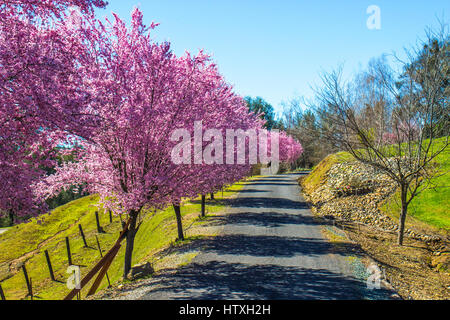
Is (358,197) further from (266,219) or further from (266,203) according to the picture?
(266,219)

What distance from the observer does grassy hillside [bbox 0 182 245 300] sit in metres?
17.7

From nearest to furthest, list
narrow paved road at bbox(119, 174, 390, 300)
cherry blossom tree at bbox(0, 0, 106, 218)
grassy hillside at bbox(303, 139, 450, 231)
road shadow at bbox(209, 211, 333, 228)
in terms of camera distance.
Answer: cherry blossom tree at bbox(0, 0, 106, 218) < narrow paved road at bbox(119, 174, 390, 300) < grassy hillside at bbox(303, 139, 450, 231) < road shadow at bbox(209, 211, 333, 228)

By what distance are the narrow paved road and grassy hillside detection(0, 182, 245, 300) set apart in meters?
3.29

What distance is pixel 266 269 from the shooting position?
10.1 metres

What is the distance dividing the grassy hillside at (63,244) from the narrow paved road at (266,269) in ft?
10.8

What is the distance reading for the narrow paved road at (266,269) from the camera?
8250 millimetres

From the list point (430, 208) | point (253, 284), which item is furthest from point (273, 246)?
point (430, 208)

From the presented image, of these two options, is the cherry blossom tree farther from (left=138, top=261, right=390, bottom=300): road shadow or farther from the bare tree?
the bare tree

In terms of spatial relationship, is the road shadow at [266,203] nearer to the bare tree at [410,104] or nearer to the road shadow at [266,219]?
the road shadow at [266,219]

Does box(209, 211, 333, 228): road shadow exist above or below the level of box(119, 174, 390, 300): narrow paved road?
above

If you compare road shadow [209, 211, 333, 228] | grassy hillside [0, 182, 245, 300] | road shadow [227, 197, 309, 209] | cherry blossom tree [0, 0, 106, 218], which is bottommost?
grassy hillside [0, 182, 245, 300]

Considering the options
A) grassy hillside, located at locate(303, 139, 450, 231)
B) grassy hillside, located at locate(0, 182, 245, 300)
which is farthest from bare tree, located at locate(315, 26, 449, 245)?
grassy hillside, located at locate(0, 182, 245, 300)

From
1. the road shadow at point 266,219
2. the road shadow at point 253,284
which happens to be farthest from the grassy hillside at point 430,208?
the road shadow at point 253,284

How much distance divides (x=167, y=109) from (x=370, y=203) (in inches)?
542
